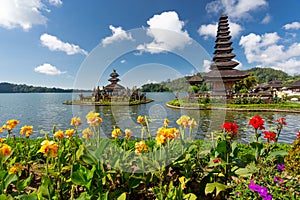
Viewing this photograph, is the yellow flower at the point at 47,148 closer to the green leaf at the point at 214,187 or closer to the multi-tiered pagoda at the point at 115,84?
the green leaf at the point at 214,187

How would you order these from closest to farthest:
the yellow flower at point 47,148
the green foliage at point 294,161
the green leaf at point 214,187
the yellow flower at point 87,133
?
the yellow flower at point 47,148, the green leaf at point 214,187, the green foliage at point 294,161, the yellow flower at point 87,133

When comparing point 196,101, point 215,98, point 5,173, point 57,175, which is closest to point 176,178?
point 57,175

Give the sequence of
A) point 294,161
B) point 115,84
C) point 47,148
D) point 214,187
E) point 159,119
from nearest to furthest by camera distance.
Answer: point 47,148 < point 214,187 < point 294,161 < point 159,119 < point 115,84

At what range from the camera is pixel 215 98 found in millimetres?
18938

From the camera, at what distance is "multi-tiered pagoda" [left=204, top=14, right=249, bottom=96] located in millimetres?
21484

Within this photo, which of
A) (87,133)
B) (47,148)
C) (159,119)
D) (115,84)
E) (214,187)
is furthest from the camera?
(115,84)

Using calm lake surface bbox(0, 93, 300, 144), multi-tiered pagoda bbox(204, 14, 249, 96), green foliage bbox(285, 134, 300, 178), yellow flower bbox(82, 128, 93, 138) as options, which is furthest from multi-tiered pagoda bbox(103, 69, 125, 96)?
multi-tiered pagoda bbox(204, 14, 249, 96)

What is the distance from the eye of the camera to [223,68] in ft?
75.8

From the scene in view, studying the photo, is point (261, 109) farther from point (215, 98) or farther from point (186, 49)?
point (186, 49)

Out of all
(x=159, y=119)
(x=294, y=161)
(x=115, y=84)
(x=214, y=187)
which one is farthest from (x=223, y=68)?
(x=214, y=187)

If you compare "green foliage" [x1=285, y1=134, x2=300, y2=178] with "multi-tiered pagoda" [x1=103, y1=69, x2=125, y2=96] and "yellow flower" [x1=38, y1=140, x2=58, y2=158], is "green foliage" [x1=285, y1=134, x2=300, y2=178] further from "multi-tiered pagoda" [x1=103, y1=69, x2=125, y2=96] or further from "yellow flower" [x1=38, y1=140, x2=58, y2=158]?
"multi-tiered pagoda" [x1=103, y1=69, x2=125, y2=96]

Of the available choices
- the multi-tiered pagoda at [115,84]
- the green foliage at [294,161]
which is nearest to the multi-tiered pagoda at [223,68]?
the multi-tiered pagoda at [115,84]

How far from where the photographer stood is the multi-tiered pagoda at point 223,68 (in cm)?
2148

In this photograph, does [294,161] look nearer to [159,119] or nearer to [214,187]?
[214,187]
